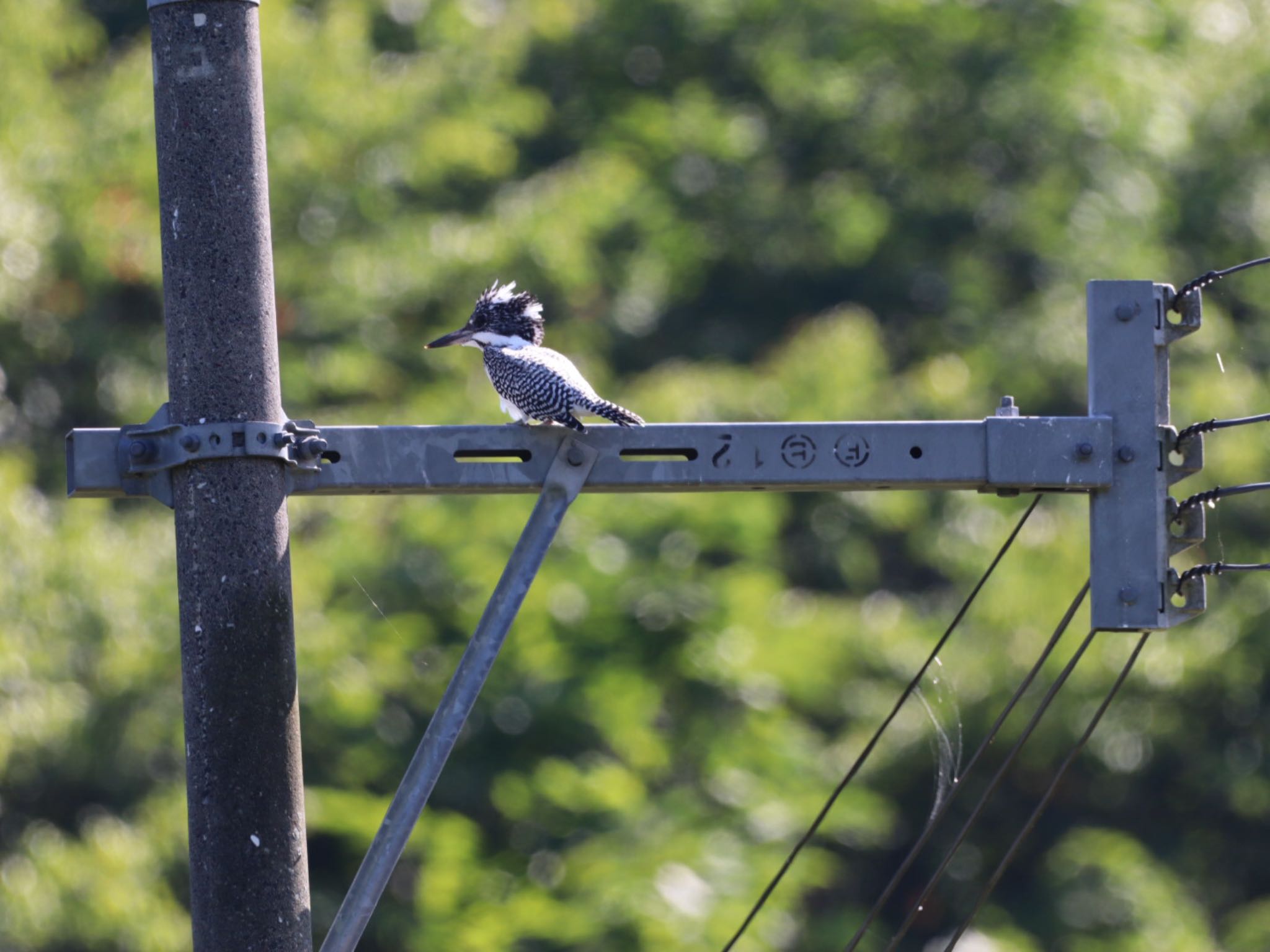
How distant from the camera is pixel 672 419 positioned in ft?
35.7

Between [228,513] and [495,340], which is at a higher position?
[495,340]

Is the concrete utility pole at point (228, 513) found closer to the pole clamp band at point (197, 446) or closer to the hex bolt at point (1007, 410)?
the pole clamp band at point (197, 446)

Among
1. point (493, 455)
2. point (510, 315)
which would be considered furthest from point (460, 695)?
point (510, 315)

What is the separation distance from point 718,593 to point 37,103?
4.97m

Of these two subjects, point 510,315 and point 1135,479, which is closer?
point 1135,479

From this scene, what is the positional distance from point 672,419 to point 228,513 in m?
7.67

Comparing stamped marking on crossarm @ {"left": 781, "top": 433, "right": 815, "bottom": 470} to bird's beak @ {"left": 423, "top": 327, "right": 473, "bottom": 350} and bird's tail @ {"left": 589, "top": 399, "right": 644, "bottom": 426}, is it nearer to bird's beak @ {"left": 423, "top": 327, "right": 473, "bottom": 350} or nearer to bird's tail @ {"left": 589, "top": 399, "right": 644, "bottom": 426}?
bird's tail @ {"left": 589, "top": 399, "right": 644, "bottom": 426}

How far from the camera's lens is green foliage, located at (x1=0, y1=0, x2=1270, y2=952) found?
30.6 feet

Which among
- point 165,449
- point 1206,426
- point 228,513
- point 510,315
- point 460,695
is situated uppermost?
point 510,315

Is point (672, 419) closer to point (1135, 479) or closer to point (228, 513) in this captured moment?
point (1135, 479)

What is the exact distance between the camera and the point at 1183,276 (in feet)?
51.3

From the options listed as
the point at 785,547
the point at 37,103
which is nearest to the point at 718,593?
the point at 785,547

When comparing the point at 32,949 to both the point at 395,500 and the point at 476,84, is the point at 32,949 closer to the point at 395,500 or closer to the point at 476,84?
the point at 395,500

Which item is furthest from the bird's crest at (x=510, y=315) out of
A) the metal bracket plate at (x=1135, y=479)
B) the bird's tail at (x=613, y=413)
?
the metal bracket plate at (x=1135, y=479)
